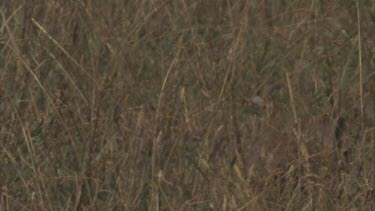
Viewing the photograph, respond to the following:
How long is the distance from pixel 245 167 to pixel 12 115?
0.60 metres

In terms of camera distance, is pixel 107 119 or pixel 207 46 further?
pixel 207 46

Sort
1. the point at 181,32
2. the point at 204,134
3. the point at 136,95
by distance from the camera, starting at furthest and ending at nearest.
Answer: the point at 181,32
the point at 136,95
the point at 204,134

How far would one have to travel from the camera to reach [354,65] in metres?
3.53

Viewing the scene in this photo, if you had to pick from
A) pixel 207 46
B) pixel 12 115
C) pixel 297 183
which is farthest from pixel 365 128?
pixel 12 115

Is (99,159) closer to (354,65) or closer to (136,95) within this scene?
(136,95)

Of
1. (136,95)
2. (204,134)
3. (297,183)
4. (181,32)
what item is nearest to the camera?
(297,183)

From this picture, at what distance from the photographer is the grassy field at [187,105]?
290cm

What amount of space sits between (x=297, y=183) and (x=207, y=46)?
732mm

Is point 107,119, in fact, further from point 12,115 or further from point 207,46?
point 207,46

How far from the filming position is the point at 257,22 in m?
3.76

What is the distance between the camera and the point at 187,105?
3287 mm

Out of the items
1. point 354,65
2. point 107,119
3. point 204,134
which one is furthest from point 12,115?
point 354,65

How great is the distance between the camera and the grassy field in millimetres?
2902

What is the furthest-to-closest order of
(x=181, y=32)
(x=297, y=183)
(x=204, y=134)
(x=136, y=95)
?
(x=181, y=32) < (x=136, y=95) < (x=204, y=134) < (x=297, y=183)
